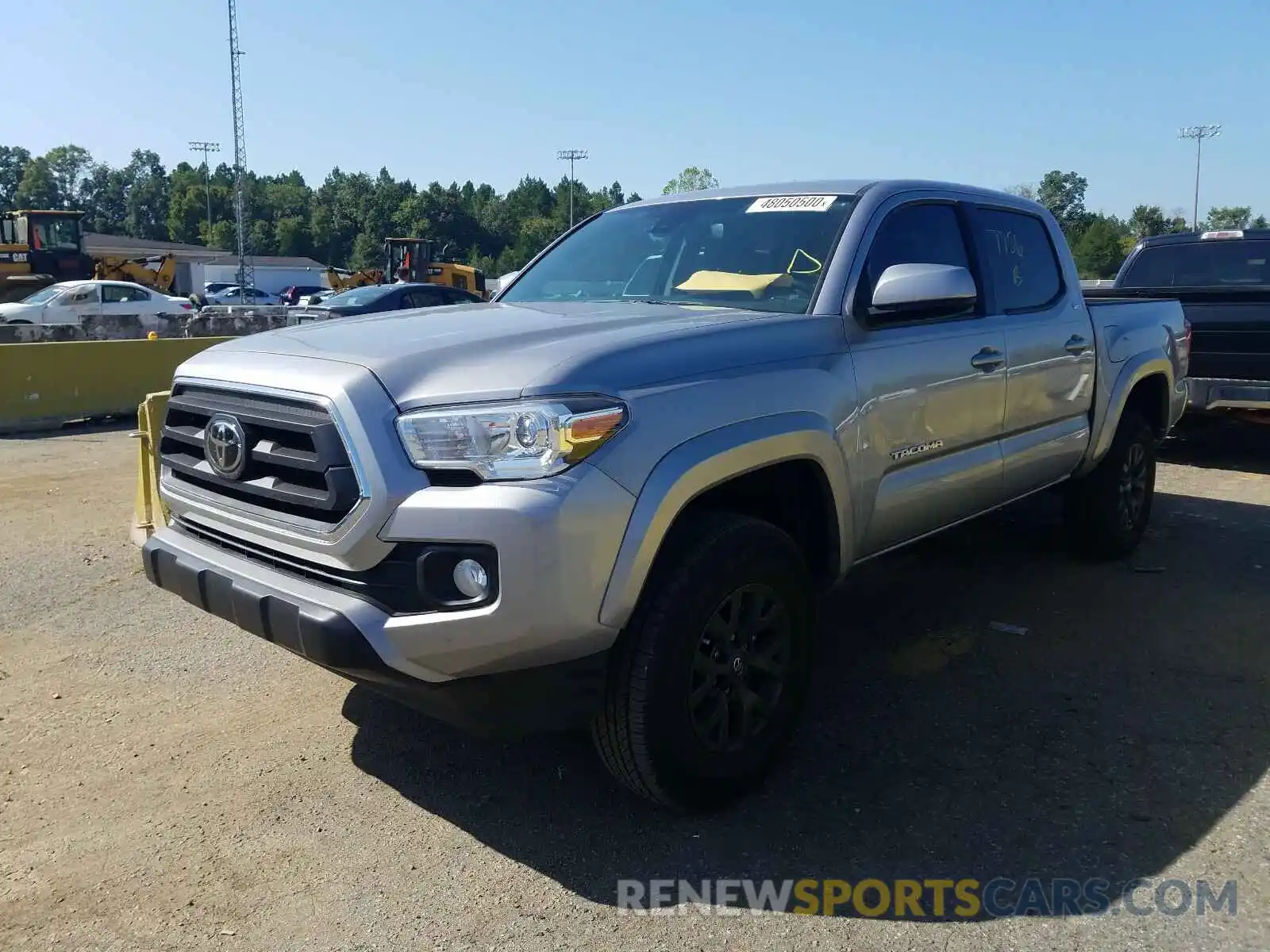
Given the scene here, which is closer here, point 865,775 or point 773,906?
point 773,906

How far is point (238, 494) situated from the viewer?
3121 mm

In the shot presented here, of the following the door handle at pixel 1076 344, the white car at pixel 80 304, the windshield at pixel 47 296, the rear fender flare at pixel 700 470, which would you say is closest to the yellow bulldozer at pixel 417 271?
the white car at pixel 80 304

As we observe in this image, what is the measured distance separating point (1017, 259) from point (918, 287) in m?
1.55

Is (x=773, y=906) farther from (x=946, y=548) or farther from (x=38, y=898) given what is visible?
(x=946, y=548)

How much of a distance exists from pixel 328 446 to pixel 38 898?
145 centimetres

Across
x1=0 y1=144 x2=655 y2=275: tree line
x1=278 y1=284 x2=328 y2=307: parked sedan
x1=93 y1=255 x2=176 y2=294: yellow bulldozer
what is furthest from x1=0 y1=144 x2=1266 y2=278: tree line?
x1=93 y1=255 x2=176 y2=294: yellow bulldozer

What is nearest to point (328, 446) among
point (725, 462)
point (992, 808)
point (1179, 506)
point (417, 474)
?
point (417, 474)

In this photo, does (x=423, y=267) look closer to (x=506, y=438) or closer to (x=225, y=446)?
(x=225, y=446)

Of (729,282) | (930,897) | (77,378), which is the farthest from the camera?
(77,378)

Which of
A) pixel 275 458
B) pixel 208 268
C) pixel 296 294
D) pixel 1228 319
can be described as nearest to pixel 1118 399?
pixel 1228 319

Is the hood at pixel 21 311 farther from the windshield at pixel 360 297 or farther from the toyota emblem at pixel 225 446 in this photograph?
the toyota emblem at pixel 225 446

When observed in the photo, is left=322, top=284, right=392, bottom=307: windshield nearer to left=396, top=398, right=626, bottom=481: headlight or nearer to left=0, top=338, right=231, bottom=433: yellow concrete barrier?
left=0, top=338, right=231, bottom=433: yellow concrete barrier

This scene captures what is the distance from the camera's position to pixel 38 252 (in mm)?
29594

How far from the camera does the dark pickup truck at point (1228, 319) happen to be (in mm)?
8141
